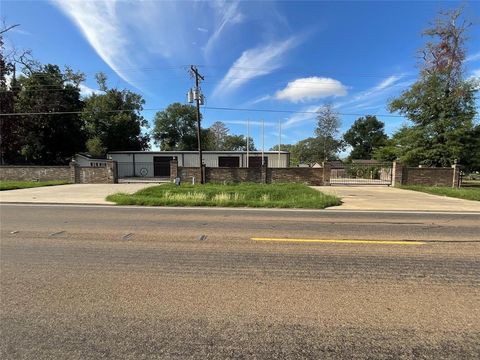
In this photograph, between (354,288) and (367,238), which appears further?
(367,238)

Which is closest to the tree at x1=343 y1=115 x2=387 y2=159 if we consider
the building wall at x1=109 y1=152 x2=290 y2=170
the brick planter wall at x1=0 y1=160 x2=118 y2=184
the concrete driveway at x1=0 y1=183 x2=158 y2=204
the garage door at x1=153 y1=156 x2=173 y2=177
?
the building wall at x1=109 y1=152 x2=290 y2=170

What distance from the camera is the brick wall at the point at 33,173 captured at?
2666 cm

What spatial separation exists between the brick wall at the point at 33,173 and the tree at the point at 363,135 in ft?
283

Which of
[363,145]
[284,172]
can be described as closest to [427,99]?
[284,172]

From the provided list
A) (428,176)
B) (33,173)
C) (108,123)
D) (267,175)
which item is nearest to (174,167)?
(267,175)

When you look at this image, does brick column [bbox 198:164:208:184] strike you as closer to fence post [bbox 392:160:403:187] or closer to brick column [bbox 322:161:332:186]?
brick column [bbox 322:161:332:186]

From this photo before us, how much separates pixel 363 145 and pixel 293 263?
100901mm

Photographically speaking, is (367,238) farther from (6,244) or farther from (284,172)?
(284,172)

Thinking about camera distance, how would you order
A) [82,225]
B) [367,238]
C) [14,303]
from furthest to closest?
[82,225] < [367,238] < [14,303]

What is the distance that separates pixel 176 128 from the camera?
71875 mm

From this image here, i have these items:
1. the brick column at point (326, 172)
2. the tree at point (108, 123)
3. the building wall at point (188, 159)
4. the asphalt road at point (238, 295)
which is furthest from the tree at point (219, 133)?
the asphalt road at point (238, 295)

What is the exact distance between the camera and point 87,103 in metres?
50.5

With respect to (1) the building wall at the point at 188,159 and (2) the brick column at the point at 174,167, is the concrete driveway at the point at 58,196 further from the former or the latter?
(1) the building wall at the point at 188,159

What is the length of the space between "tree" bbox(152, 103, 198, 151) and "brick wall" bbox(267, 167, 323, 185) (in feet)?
160
